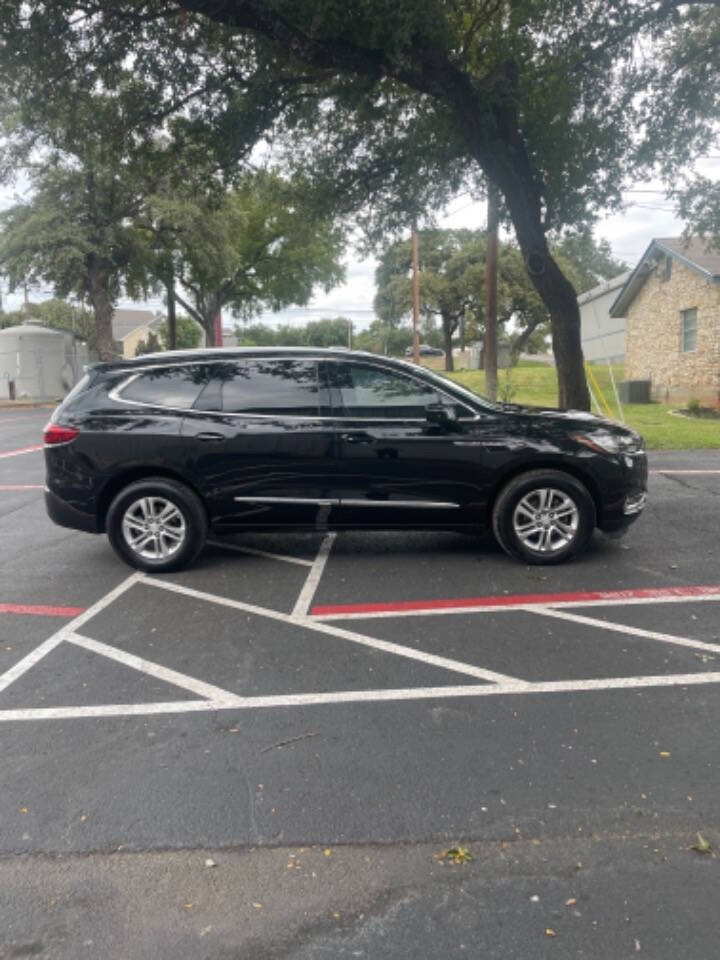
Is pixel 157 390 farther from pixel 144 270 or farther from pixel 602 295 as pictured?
pixel 602 295

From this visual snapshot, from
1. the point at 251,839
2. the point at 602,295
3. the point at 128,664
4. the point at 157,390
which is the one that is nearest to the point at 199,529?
the point at 157,390

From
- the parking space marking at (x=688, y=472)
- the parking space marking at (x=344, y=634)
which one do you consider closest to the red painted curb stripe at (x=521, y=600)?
the parking space marking at (x=344, y=634)

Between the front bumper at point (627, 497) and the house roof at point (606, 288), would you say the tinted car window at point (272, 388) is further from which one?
the house roof at point (606, 288)

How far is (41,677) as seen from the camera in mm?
4152

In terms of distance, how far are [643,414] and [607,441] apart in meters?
15.6

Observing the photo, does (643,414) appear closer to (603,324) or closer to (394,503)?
(394,503)

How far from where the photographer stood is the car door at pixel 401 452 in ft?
19.6

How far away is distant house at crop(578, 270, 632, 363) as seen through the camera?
1399 inches

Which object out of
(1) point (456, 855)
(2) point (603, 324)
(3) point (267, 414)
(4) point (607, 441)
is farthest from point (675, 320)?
(1) point (456, 855)

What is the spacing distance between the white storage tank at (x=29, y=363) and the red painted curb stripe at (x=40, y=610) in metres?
29.2

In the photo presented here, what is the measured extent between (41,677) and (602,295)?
3896 centimetres

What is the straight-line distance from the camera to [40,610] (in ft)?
17.4

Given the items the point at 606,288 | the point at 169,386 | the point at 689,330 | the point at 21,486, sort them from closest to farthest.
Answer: the point at 169,386 → the point at 21,486 → the point at 689,330 → the point at 606,288

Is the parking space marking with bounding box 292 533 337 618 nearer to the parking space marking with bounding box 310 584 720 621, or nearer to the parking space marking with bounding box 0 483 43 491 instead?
the parking space marking with bounding box 310 584 720 621
